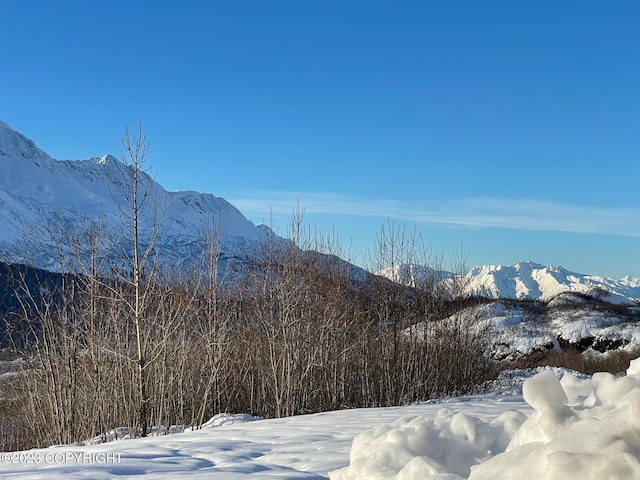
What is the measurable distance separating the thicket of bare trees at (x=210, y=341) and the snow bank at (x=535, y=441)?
4736 millimetres

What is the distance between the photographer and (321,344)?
28.8 feet

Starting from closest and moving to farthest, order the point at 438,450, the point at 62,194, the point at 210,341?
the point at 438,450
the point at 210,341
the point at 62,194

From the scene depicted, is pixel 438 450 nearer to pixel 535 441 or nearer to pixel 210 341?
pixel 535 441

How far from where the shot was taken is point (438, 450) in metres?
2.06

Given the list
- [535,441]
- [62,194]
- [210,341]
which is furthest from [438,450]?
[62,194]

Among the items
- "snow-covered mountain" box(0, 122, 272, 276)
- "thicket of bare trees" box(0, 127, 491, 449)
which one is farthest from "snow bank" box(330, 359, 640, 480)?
"snow-covered mountain" box(0, 122, 272, 276)

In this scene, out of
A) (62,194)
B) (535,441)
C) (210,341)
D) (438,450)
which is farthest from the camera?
(62,194)

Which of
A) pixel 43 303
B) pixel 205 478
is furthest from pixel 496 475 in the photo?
pixel 43 303

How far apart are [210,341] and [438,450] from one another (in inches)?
225

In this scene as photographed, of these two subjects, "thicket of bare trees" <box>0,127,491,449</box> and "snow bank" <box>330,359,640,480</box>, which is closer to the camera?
"snow bank" <box>330,359,640,480</box>

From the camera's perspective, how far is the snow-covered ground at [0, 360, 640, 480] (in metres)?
1.35

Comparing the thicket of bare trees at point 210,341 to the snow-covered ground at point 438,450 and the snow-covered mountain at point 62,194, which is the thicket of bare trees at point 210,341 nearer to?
the snow-covered ground at point 438,450

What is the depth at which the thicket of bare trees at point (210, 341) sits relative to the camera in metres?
6.64

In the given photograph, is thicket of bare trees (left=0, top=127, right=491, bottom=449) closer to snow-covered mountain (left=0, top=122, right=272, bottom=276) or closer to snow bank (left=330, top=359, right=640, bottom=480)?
snow bank (left=330, top=359, right=640, bottom=480)
